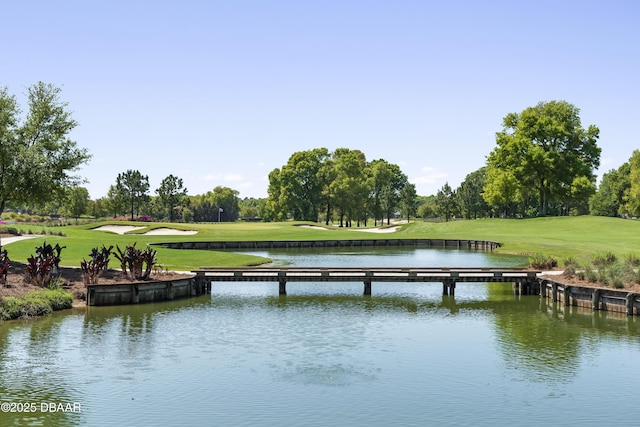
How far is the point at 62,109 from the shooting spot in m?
47.3

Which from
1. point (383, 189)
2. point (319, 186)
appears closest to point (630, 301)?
point (319, 186)

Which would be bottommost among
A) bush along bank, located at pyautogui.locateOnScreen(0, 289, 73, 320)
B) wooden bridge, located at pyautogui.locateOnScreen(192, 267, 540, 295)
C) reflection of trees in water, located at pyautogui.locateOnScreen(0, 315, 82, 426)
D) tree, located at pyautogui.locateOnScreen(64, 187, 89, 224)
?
reflection of trees in water, located at pyautogui.locateOnScreen(0, 315, 82, 426)

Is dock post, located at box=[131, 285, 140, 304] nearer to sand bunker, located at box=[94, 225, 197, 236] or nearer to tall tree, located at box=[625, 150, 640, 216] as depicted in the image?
sand bunker, located at box=[94, 225, 197, 236]

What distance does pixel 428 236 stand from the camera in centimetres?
9662

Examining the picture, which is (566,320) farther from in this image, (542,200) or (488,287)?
(542,200)

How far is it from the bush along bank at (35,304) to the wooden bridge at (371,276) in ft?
31.1

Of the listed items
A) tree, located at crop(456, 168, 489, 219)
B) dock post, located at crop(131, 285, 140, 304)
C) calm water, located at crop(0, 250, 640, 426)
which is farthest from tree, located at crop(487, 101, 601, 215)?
dock post, located at crop(131, 285, 140, 304)

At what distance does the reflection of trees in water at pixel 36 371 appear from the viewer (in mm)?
19750

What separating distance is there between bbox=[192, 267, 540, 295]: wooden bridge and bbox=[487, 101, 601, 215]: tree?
66.4 m

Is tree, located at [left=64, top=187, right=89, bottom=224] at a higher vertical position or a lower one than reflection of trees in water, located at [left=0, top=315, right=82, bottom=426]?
higher

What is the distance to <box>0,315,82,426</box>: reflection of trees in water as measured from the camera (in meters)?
19.8

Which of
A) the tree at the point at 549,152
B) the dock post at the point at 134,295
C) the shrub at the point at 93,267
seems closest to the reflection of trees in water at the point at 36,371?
the dock post at the point at 134,295

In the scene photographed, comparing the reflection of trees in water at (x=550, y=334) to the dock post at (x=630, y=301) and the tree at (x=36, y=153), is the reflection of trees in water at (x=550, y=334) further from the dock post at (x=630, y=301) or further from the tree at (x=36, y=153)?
the tree at (x=36, y=153)

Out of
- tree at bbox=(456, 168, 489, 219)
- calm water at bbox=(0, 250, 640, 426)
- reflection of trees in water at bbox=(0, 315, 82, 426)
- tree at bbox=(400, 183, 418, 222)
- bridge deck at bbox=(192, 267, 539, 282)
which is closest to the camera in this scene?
reflection of trees in water at bbox=(0, 315, 82, 426)
